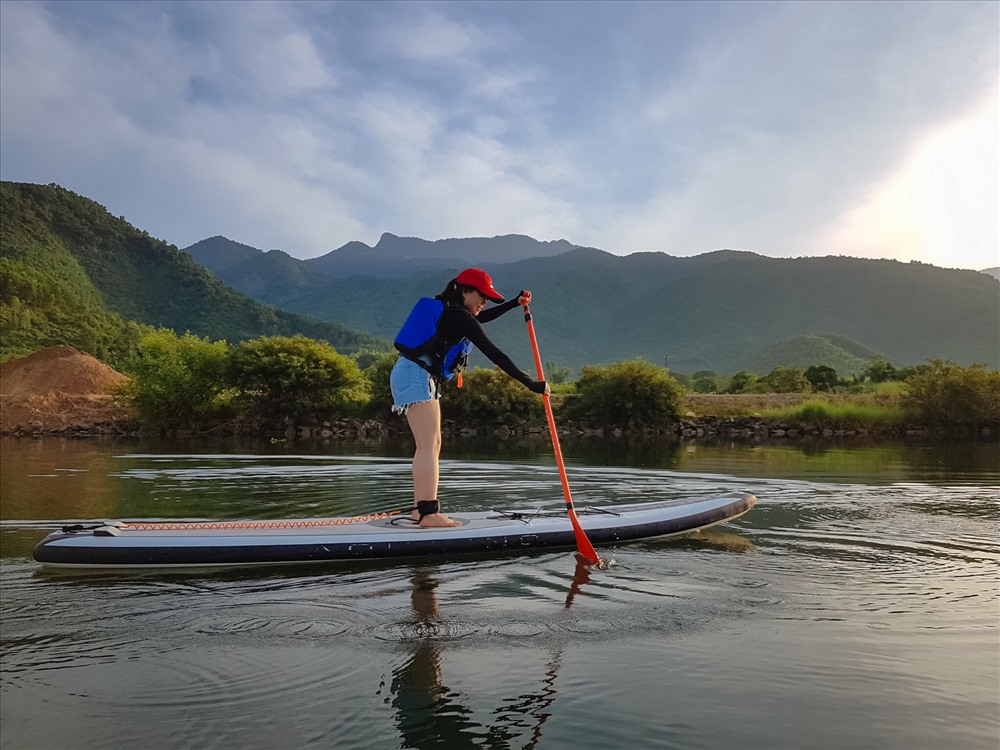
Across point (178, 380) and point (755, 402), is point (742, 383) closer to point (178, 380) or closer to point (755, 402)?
point (755, 402)

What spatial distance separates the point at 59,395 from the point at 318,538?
38.0 metres

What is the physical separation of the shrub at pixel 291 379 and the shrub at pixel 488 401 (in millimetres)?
4201

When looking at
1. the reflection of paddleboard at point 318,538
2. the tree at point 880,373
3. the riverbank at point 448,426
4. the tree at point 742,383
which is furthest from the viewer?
the tree at point 742,383

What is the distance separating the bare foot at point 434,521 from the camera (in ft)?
22.6

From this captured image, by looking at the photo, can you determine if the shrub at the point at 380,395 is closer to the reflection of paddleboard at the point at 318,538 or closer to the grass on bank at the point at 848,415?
the grass on bank at the point at 848,415

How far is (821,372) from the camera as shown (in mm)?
51594

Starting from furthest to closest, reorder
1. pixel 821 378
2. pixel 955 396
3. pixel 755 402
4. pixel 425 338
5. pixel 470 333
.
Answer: pixel 821 378 < pixel 755 402 < pixel 955 396 < pixel 425 338 < pixel 470 333

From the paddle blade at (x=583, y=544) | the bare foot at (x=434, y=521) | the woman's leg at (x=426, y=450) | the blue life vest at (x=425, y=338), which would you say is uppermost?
the blue life vest at (x=425, y=338)

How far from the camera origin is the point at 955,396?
31219 mm

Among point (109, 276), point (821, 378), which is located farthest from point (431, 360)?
point (109, 276)

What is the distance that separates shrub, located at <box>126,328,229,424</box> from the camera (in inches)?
1268

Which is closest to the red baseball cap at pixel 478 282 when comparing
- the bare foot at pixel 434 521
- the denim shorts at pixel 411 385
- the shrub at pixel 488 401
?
the denim shorts at pixel 411 385

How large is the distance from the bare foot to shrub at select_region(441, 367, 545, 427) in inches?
1050

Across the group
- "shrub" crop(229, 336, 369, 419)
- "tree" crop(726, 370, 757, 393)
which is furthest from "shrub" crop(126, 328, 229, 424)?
"tree" crop(726, 370, 757, 393)
